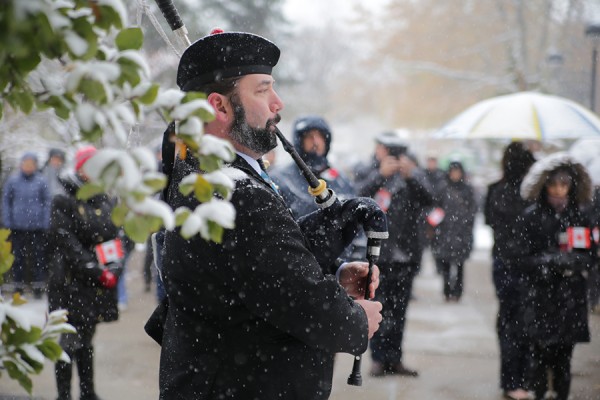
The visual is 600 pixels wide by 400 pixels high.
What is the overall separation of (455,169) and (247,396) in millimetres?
9486

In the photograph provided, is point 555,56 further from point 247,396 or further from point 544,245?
point 247,396

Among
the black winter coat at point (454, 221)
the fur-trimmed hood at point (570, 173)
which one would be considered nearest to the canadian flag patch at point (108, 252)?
the fur-trimmed hood at point (570, 173)

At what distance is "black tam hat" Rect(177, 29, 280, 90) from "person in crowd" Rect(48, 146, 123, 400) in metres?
3.08

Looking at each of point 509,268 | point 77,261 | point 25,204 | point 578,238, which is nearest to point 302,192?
point 77,261

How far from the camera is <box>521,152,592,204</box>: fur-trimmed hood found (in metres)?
5.57

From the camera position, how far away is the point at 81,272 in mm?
5375

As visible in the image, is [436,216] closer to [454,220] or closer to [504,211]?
[454,220]

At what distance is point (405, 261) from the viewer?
6699mm

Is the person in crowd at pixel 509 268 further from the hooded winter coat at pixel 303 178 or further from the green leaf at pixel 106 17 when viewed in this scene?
the green leaf at pixel 106 17

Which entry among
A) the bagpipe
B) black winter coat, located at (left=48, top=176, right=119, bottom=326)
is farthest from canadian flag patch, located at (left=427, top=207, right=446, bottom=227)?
the bagpipe

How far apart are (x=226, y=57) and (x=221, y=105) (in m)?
0.16

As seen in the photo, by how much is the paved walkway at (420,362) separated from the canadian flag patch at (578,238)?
4.56 feet

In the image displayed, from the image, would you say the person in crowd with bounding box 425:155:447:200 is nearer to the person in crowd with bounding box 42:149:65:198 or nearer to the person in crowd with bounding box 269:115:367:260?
the person in crowd with bounding box 42:149:65:198

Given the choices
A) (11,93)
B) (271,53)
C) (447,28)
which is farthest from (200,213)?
(447,28)
